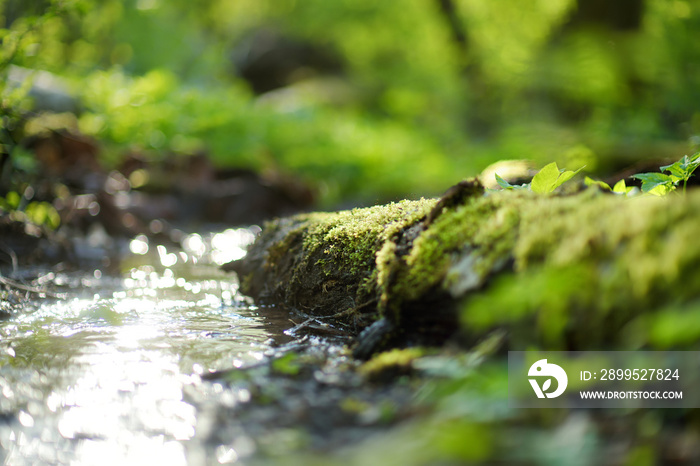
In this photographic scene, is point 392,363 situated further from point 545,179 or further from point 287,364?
point 545,179

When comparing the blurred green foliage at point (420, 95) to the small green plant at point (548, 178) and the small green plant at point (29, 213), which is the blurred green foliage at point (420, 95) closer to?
the small green plant at point (29, 213)

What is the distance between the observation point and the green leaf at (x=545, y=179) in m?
2.16

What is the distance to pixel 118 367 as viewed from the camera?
198cm

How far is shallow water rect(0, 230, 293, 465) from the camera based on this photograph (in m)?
1.44

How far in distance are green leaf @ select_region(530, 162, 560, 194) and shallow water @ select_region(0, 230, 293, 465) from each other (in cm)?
129

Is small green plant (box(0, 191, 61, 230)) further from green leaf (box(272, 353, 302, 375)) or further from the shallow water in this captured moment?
green leaf (box(272, 353, 302, 375))

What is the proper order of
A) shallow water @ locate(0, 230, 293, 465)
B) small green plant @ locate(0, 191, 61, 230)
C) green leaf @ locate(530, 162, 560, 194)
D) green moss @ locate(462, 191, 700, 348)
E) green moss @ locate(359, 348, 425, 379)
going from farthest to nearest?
small green plant @ locate(0, 191, 61, 230), green leaf @ locate(530, 162, 560, 194), green moss @ locate(359, 348, 425, 379), shallow water @ locate(0, 230, 293, 465), green moss @ locate(462, 191, 700, 348)

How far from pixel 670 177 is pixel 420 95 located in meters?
14.3

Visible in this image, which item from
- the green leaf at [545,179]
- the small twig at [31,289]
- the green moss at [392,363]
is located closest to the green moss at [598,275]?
the green moss at [392,363]

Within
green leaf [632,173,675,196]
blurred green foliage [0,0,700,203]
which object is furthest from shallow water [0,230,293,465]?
blurred green foliage [0,0,700,203]

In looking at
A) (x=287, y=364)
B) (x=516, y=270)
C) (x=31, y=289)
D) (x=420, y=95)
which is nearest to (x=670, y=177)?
(x=516, y=270)

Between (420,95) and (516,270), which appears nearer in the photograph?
(516,270)

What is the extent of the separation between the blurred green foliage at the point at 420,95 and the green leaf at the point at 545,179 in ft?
8.73

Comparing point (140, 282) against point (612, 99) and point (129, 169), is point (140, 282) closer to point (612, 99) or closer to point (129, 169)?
point (129, 169)
